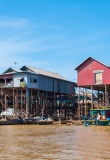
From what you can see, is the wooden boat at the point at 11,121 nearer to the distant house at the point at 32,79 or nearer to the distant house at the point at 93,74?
the distant house at the point at 32,79

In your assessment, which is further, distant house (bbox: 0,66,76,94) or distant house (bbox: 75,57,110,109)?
distant house (bbox: 0,66,76,94)

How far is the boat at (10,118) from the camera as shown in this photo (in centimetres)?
4359

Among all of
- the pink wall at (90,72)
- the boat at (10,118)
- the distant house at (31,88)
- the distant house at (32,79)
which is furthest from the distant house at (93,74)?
the boat at (10,118)

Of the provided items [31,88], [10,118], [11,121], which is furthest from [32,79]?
Answer: [11,121]

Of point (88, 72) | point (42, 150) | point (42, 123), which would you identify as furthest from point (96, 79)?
point (42, 150)

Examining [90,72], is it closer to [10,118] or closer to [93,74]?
[93,74]

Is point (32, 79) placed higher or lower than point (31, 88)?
higher

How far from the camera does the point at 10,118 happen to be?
4659 centimetres

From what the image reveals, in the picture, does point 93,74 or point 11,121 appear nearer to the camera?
point 11,121

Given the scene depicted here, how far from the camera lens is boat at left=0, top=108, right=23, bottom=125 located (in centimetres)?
4359

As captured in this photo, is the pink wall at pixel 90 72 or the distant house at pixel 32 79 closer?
the pink wall at pixel 90 72

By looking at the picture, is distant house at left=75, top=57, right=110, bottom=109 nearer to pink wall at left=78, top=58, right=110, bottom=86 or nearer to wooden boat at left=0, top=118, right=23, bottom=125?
pink wall at left=78, top=58, right=110, bottom=86

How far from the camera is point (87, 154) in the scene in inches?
596

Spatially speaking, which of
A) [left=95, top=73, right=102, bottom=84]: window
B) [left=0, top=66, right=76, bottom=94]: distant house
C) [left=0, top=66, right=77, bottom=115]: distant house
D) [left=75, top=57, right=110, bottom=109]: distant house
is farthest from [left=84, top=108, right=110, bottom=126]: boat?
[left=0, top=66, right=76, bottom=94]: distant house
